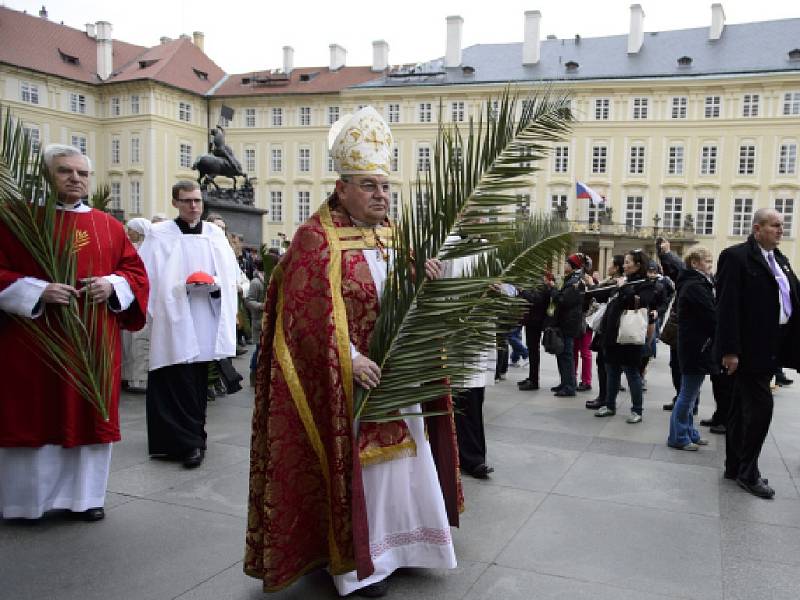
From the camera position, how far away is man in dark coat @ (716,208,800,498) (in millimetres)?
4926

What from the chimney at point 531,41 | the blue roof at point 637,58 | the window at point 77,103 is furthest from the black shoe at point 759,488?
the window at point 77,103

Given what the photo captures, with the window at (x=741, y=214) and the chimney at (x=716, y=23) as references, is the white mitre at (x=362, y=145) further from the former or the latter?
the chimney at (x=716, y=23)

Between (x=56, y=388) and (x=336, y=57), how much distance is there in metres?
56.3

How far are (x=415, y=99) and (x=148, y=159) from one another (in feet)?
68.3

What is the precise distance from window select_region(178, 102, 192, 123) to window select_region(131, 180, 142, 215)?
618 cm

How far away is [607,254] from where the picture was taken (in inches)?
1729

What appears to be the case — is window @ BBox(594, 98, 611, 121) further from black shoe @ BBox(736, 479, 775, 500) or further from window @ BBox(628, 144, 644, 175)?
black shoe @ BBox(736, 479, 775, 500)

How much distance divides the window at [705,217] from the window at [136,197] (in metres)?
40.4

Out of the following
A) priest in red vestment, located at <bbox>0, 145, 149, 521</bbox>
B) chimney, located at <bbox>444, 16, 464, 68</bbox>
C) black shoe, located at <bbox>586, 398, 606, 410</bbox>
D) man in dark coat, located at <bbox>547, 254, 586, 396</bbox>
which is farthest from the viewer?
chimney, located at <bbox>444, 16, 464, 68</bbox>

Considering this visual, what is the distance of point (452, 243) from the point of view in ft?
9.89

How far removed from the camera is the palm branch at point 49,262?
148 inches

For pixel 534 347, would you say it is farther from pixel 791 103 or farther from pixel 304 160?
pixel 304 160

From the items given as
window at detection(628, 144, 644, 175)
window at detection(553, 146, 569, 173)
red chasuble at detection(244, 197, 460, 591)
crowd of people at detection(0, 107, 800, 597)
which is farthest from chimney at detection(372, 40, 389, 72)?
red chasuble at detection(244, 197, 460, 591)

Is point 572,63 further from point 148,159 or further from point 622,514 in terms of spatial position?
point 622,514
